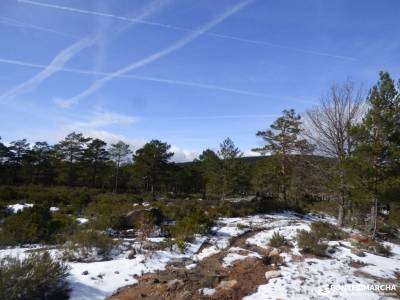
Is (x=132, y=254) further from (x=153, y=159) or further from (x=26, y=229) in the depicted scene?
(x=153, y=159)

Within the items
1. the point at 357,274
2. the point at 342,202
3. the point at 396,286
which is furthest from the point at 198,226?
the point at 342,202

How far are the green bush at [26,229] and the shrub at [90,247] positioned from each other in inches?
76.5

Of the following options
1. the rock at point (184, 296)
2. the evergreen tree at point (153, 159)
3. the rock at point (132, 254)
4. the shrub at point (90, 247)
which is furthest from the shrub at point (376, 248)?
the evergreen tree at point (153, 159)

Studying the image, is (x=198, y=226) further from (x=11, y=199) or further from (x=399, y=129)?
(x=11, y=199)

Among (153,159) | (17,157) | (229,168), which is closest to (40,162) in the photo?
(17,157)

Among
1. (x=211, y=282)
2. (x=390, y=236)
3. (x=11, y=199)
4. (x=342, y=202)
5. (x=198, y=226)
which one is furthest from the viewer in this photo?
(x=11, y=199)

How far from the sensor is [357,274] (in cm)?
755

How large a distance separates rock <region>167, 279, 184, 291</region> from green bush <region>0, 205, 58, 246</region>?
5.53 metres

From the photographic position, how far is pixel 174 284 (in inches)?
246

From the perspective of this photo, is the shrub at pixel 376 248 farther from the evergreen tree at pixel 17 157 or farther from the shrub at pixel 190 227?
the evergreen tree at pixel 17 157

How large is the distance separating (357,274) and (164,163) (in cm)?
2835

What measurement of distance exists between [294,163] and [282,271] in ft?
50.7

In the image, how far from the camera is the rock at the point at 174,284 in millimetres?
6098

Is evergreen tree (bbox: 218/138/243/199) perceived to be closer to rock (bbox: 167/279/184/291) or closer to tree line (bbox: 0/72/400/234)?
tree line (bbox: 0/72/400/234)
